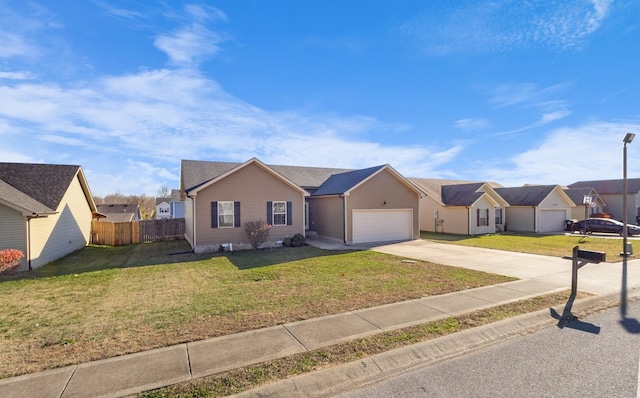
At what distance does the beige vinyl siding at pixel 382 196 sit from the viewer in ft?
59.4

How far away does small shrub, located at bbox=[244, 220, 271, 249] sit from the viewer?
15.9m

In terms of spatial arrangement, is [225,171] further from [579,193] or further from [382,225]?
[579,193]

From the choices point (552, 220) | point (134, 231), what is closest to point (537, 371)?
point (134, 231)

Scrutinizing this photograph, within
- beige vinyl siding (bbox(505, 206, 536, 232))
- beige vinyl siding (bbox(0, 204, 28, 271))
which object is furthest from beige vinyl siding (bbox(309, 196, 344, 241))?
beige vinyl siding (bbox(505, 206, 536, 232))

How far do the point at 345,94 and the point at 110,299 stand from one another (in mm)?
13609

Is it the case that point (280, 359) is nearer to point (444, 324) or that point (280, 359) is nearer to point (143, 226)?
point (444, 324)

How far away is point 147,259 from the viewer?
13727 mm

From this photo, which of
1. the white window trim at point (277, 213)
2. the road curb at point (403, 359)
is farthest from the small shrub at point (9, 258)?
the road curb at point (403, 359)

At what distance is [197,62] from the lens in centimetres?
1172

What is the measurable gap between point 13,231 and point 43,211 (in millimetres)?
1243

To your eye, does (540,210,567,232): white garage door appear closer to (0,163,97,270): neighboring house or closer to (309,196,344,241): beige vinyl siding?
(309,196,344,241): beige vinyl siding

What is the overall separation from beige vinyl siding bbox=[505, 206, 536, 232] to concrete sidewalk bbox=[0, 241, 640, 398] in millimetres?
19393

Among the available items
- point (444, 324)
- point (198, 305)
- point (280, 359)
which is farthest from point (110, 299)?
point (444, 324)

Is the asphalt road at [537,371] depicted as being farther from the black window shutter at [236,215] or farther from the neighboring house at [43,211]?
the neighboring house at [43,211]
